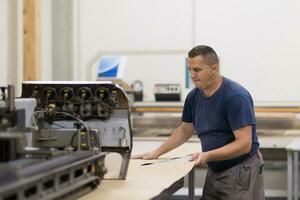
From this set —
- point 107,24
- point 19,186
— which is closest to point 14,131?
point 19,186

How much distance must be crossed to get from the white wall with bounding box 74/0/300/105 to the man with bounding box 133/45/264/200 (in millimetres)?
2381

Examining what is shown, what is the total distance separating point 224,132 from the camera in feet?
9.78

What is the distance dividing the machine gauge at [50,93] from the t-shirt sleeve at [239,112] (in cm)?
102

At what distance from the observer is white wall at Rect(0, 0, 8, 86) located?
4586mm

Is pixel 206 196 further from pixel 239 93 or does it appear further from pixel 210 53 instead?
pixel 210 53

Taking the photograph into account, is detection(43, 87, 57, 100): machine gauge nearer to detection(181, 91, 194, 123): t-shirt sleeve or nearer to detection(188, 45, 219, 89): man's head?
detection(188, 45, 219, 89): man's head

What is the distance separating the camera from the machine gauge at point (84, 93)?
2.44 metres

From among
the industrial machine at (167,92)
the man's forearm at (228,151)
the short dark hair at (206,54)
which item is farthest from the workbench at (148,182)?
the industrial machine at (167,92)

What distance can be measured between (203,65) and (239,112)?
0.34 m

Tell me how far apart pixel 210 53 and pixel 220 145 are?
1.81 ft

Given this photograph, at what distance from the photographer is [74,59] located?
5.75m

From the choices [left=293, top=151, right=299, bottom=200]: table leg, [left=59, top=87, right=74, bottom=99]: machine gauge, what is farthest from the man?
[left=293, top=151, right=299, bottom=200]: table leg

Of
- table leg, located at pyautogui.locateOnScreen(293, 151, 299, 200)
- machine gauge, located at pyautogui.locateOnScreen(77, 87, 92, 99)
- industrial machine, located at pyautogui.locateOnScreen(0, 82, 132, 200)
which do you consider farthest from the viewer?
table leg, located at pyautogui.locateOnScreen(293, 151, 299, 200)

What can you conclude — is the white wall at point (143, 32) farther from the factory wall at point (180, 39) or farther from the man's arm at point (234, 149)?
the man's arm at point (234, 149)
